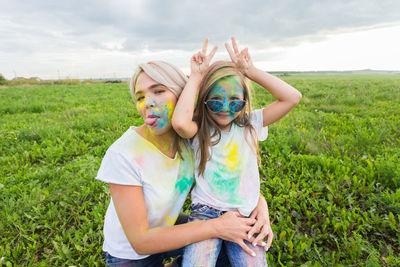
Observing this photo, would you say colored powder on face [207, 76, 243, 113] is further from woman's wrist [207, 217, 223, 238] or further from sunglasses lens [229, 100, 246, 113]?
woman's wrist [207, 217, 223, 238]

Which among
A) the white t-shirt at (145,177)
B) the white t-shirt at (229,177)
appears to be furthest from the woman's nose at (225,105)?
the white t-shirt at (145,177)

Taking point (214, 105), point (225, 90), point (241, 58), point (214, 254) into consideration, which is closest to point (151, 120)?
point (214, 105)

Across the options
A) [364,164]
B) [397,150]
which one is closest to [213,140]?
[364,164]

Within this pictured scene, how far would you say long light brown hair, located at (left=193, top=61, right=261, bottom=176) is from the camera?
192 centimetres

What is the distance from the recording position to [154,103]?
1572 millimetres

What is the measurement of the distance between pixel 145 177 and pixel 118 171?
183 mm

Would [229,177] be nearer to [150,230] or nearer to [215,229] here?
[215,229]

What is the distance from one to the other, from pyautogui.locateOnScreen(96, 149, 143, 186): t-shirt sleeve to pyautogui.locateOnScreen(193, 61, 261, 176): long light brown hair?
0.61 metres

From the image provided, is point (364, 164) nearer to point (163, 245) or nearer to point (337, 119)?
point (337, 119)

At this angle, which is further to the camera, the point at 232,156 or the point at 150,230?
the point at 232,156

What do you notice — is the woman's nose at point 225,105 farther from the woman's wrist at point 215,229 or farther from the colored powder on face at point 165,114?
the woman's wrist at point 215,229

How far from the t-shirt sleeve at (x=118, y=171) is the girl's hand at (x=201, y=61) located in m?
0.82

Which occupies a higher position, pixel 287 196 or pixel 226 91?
pixel 226 91

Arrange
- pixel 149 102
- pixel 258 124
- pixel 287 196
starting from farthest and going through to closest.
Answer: pixel 287 196
pixel 258 124
pixel 149 102
